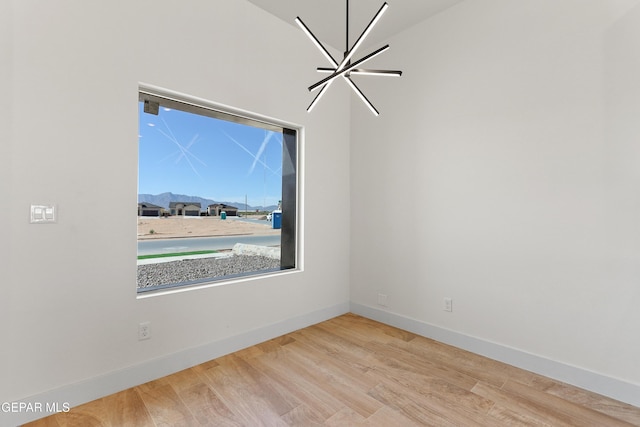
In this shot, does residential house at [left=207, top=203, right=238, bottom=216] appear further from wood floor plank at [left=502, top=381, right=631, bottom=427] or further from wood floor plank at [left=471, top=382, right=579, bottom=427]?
wood floor plank at [left=502, top=381, right=631, bottom=427]

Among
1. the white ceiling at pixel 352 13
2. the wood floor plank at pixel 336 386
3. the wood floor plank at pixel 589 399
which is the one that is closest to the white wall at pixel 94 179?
the white ceiling at pixel 352 13

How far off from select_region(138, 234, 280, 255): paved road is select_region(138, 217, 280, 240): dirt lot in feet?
0.13

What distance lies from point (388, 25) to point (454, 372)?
10.8 ft

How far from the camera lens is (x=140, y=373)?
204cm

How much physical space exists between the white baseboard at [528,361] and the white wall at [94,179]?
5.05 ft

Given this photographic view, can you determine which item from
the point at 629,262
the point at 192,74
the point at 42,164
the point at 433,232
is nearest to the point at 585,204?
the point at 629,262

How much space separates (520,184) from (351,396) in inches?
81.0

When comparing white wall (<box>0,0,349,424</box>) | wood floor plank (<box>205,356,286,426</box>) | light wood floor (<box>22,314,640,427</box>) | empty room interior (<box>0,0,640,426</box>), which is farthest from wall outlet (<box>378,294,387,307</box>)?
wood floor plank (<box>205,356,286,426</box>)

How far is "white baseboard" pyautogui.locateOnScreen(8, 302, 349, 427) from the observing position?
169 cm

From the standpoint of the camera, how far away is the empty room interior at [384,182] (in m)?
1.74

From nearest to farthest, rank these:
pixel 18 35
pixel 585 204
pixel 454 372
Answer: pixel 18 35, pixel 585 204, pixel 454 372

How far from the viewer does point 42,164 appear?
5.68ft

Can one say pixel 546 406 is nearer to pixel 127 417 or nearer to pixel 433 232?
pixel 433 232

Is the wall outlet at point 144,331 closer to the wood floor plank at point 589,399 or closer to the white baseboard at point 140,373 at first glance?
the white baseboard at point 140,373
